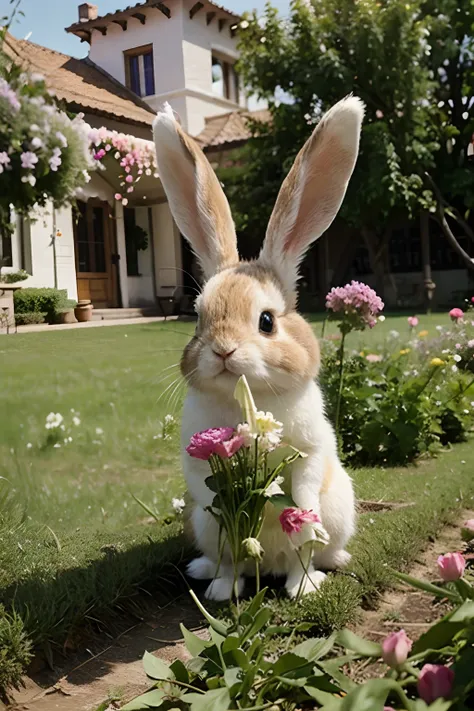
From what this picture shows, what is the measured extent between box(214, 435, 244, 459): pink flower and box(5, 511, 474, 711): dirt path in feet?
1.83

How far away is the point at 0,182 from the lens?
6.00 feet

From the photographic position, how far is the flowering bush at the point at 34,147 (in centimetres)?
179

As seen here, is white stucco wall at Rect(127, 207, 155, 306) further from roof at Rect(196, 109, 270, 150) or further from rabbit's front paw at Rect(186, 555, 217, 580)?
rabbit's front paw at Rect(186, 555, 217, 580)

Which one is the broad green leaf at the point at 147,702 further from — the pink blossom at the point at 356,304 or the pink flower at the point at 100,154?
the pink blossom at the point at 356,304

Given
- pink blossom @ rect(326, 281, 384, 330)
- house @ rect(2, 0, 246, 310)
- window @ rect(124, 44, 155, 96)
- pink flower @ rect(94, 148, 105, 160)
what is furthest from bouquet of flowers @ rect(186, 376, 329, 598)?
window @ rect(124, 44, 155, 96)

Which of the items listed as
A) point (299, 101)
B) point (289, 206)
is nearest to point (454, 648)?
point (289, 206)

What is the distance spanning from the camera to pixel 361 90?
725 centimetres

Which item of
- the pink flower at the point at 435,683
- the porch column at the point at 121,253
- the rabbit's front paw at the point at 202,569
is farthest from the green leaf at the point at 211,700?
the porch column at the point at 121,253

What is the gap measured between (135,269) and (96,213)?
23 centimetres

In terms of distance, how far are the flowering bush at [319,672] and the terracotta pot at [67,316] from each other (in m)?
1.06

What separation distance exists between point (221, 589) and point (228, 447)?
1.90ft

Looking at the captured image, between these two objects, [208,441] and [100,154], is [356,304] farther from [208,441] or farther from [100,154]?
[208,441]

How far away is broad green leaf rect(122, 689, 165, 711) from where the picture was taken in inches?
51.4

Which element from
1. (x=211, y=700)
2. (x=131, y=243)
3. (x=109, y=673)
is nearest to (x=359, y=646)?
(x=211, y=700)
